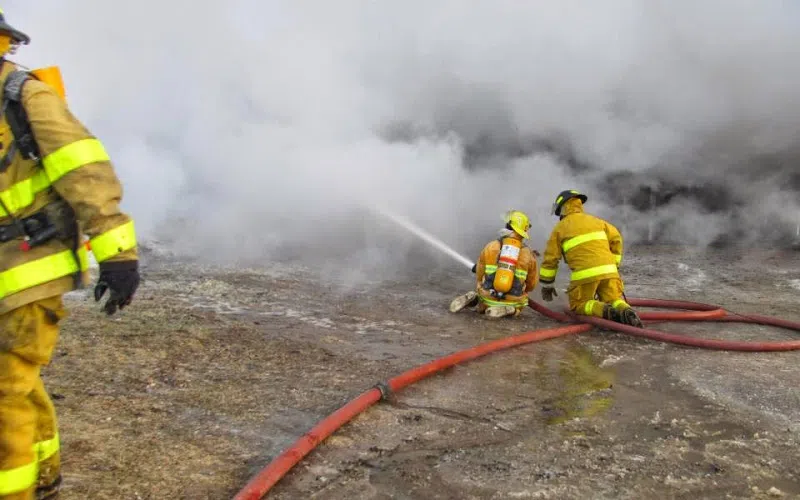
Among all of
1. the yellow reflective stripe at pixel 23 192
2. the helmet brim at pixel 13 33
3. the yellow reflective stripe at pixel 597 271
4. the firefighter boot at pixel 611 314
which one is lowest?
the firefighter boot at pixel 611 314

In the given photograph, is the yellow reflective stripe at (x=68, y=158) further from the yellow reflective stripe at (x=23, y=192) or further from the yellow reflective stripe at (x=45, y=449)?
the yellow reflective stripe at (x=45, y=449)

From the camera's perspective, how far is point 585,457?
2.43 metres

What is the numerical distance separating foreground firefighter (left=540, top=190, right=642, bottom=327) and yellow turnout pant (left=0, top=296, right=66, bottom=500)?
382cm

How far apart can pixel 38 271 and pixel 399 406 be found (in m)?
1.65

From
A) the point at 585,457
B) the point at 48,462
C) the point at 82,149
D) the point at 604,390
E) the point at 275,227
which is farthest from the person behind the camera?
the point at 275,227

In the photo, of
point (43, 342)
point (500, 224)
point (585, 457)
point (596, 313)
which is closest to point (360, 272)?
point (596, 313)

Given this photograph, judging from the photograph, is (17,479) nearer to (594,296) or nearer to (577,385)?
(577,385)

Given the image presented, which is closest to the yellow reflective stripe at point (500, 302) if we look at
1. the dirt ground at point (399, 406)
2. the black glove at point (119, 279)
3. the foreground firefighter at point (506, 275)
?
the foreground firefighter at point (506, 275)

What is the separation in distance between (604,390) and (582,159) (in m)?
6.25

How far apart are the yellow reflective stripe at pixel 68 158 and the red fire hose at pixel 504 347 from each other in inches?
43.7

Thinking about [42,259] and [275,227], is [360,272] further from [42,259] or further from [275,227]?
[42,259]

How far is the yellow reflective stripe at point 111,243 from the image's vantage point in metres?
1.82

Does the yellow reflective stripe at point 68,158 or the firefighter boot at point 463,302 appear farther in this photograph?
the firefighter boot at point 463,302

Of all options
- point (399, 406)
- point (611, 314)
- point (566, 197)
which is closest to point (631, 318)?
point (611, 314)
